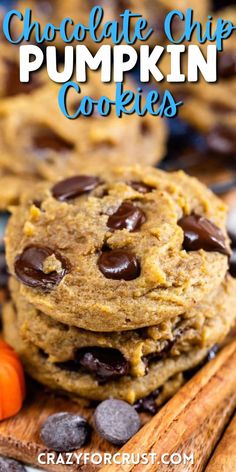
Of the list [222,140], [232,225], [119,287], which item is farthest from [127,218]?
[222,140]

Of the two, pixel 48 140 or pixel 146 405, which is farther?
pixel 48 140

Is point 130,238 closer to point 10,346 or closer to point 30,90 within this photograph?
→ point 10,346

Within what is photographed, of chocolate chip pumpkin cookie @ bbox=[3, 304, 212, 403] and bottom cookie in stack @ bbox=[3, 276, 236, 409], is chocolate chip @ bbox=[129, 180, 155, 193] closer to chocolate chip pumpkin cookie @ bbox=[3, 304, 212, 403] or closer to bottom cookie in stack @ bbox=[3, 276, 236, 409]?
bottom cookie in stack @ bbox=[3, 276, 236, 409]

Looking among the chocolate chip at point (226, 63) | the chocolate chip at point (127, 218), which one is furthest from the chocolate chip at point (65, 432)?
the chocolate chip at point (226, 63)

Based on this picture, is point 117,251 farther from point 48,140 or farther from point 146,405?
point 48,140

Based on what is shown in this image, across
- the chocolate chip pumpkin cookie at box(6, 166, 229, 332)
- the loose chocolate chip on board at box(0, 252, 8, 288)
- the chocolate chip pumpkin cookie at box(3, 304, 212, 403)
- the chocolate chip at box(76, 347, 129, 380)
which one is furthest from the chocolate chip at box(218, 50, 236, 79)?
the chocolate chip at box(76, 347, 129, 380)

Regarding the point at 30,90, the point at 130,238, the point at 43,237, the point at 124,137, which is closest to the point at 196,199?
the point at 130,238

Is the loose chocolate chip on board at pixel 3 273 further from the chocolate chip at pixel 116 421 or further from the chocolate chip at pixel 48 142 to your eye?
the chocolate chip at pixel 116 421
